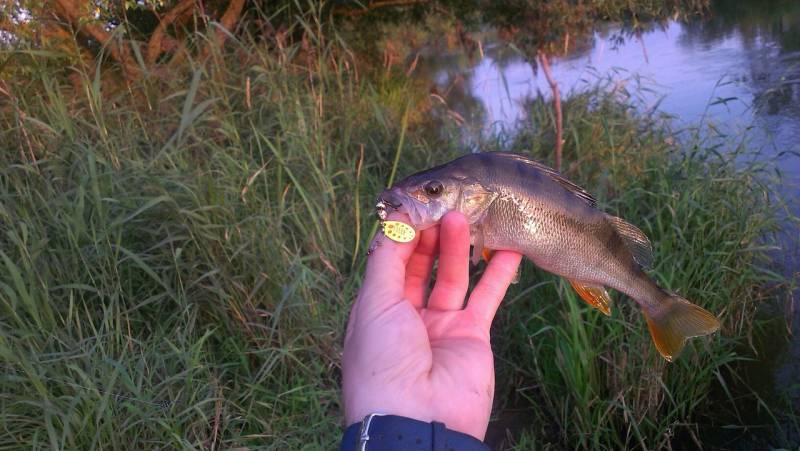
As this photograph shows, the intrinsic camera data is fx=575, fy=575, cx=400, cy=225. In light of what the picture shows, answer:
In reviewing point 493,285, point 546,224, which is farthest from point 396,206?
point 546,224

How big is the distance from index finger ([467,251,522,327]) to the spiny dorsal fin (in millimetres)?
512

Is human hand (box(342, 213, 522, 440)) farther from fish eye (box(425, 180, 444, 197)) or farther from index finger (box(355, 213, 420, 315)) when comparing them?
fish eye (box(425, 180, 444, 197))

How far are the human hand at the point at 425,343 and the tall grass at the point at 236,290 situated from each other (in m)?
1.15

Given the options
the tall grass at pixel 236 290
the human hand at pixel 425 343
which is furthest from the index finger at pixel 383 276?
the tall grass at pixel 236 290

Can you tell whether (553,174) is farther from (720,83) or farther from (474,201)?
(720,83)

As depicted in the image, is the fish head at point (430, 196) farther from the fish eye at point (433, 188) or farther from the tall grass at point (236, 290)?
the tall grass at point (236, 290)

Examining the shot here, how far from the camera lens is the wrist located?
5.10 ft

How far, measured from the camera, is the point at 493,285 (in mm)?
2229

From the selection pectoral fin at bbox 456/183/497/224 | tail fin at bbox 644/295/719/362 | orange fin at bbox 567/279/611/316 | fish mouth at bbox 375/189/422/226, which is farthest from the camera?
orange fin at bbox 567/279/611/316

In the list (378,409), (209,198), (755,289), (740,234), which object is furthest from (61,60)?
(755,289)

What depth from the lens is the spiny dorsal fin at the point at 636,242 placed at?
2475 millimetres

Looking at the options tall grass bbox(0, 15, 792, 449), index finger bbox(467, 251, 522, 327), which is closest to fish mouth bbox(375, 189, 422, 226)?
index finger bbox(467, 251, 522, 327)

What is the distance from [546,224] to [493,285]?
1.11 feet

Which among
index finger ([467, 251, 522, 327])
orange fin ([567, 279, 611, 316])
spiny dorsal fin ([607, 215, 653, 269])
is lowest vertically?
orange fin ([567, 279, 611, 316])
